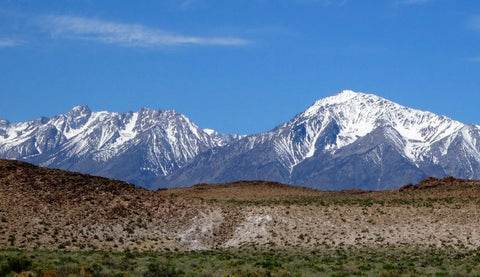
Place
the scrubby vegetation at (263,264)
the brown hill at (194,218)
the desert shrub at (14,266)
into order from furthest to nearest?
the brown hill at (194,218), the scrubby vegetation at (263,264), the desert shrub at (14,266)

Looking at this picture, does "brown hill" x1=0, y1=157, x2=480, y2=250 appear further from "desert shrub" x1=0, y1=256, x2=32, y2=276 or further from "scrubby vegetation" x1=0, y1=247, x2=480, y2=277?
"desert shrub" x1=0, y1=256, x2=32, y2=276

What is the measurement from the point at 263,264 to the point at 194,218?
28.8 metres

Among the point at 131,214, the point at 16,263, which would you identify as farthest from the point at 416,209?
the point at 16,263

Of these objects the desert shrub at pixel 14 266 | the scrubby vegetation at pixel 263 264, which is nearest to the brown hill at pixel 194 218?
the scrubby vegetation at pixel 263 264

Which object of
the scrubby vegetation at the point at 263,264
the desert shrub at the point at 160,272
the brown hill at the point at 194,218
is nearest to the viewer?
the scrubby vegetation at the point at 263,264

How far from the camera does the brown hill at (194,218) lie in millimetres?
69875

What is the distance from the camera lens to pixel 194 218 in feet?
258

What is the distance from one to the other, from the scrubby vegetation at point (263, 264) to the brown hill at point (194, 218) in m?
7.20

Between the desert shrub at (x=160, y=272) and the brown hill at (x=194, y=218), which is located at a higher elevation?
the brown hill at (x=194, y=218)

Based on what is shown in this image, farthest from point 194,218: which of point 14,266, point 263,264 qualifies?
point 14,266

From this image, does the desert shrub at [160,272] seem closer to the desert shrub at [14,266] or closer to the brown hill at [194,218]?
the desert shrub at [14,266]

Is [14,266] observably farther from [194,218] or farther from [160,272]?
[194,218]

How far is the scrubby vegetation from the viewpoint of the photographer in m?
41.0

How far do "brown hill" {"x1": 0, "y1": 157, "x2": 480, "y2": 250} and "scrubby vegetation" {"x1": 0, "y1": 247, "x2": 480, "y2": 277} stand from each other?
720cm
